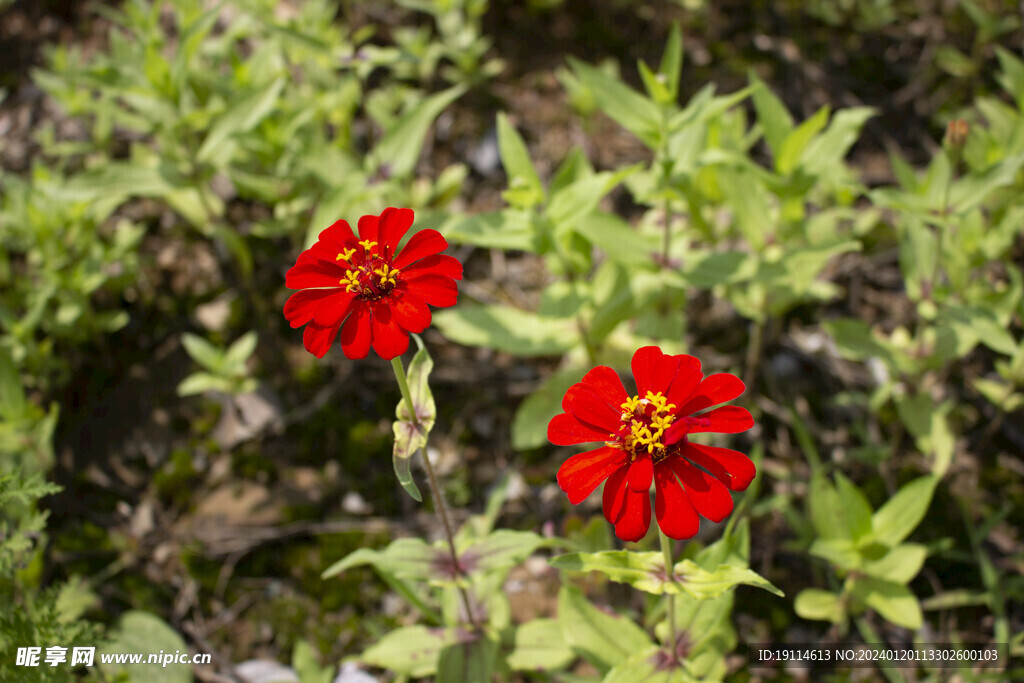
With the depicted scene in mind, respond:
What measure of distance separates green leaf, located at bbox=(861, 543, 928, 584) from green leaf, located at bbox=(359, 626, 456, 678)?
4.95ft

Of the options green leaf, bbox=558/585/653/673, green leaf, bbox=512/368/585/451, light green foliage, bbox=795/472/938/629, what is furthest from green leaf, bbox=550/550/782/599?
green leaf, bbox=512/368/585/451

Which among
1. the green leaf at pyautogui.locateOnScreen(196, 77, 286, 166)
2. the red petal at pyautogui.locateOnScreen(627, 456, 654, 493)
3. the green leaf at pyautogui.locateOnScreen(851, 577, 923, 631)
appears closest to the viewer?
the red petal at pyautogui.locateOnScreen(627, 456, 654, 493)

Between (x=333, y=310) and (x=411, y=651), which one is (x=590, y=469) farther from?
(x=411, y=651)

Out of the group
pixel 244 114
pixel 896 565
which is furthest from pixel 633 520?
pixel 244 114

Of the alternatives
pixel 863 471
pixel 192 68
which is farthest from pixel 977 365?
pixel 192 68

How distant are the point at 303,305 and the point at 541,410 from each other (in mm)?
1492

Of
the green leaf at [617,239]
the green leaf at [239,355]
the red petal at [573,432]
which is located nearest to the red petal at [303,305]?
the red petal at [573,432]

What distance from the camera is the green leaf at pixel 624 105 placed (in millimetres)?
2701

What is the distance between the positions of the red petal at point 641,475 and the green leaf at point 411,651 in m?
1.25

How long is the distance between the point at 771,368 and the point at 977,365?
0.93 metres

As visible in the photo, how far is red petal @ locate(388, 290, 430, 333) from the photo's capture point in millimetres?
1660

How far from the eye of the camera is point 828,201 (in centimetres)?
362

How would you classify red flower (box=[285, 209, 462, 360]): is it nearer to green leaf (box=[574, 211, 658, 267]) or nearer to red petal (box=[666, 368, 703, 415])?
red petal (box=[666, 368, 703, 415])

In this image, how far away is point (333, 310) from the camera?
170 cm
